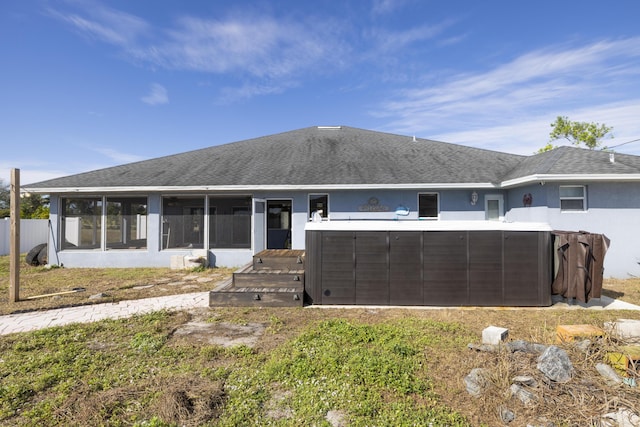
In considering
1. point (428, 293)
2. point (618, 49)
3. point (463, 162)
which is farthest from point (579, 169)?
point (618, 49)

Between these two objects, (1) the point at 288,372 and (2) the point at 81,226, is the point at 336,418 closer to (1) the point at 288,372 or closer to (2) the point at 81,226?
(1) the point at 288,372

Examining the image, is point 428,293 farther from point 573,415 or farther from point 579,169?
point 579,169

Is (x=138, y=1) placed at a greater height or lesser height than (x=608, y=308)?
greater

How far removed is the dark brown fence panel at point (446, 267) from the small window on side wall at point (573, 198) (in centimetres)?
501

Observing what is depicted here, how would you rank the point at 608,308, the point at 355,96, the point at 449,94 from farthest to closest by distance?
the point at 355,96, the point at 449,94, the point at 608,308

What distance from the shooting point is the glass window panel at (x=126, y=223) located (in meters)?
10.3

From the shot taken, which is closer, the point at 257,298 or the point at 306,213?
the point at 257,298

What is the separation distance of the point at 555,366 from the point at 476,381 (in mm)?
721

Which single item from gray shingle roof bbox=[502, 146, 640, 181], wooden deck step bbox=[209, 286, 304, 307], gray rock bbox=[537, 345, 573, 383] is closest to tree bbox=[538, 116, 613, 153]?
gray shingle roof bbox=[502, 146, 640, 181]

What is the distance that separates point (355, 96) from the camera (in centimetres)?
1650

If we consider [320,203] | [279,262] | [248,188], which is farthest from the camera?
[320,203]

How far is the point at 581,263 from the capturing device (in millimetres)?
5352

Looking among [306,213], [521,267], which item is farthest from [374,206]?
[521,267]

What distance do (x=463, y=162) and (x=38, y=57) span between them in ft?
48.2
